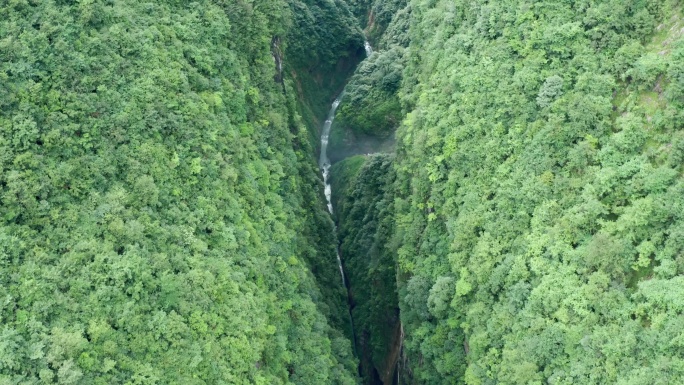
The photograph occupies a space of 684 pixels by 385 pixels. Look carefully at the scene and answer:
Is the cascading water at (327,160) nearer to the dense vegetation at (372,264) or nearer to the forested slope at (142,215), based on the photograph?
the dense vegetation at (372,264)

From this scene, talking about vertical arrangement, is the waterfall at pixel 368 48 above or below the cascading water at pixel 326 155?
above

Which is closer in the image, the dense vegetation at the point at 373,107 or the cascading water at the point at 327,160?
the cascading water at the point at 327,160

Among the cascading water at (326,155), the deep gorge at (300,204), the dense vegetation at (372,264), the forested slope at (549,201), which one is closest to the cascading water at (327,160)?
the cascading water at (326,155)

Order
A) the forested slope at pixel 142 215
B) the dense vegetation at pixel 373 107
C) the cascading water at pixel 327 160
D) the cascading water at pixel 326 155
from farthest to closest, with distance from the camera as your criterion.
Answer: the dense vegetation at pixel 373 107, the cascading water at pixel 326 155, the cascading water at pixel 327 160, the forested slope at pixel 142 215

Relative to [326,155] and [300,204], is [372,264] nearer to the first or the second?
[300,204]

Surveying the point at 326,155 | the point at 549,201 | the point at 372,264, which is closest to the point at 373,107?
the point at 326,155
